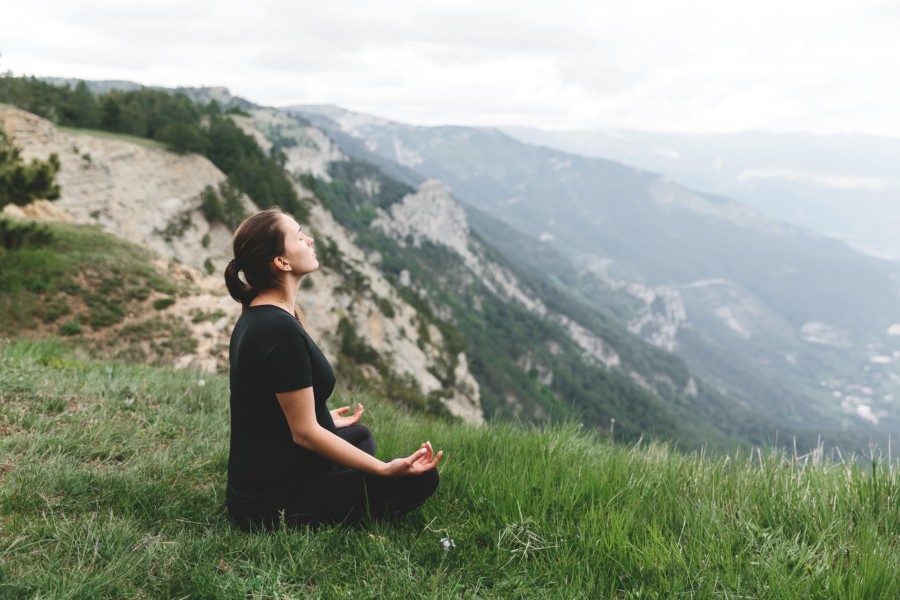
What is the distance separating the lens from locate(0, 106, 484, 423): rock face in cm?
1856

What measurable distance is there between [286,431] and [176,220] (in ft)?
134

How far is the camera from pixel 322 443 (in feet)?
10.2

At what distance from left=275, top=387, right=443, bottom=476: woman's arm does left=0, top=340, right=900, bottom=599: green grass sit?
0.42 m

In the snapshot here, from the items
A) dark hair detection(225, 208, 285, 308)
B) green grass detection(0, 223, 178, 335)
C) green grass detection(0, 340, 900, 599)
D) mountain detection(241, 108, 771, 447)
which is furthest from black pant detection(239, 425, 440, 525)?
mountain detection(241, 108, 771, 447)

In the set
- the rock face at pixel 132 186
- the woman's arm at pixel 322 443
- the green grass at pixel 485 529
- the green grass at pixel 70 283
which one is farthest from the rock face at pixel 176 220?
the woman's arm at pixel 322 443

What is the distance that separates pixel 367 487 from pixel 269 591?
2.69ft

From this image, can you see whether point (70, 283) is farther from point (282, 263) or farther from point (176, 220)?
point (176, 220)

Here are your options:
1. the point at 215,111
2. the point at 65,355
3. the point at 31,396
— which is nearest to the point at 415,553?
the point at 31,396

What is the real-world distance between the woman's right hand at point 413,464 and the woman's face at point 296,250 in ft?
4.33

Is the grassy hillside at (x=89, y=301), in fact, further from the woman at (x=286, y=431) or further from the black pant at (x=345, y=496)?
the black pant at (x=345, y=496)

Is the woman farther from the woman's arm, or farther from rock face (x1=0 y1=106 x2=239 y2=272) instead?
rock face (x1=0 y1=106 x2=239 y2=272)

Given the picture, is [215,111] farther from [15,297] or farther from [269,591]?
[269,591]

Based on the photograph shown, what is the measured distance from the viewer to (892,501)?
11.2 feet

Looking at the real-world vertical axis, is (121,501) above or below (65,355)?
above
